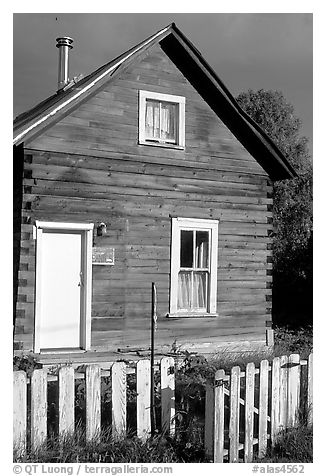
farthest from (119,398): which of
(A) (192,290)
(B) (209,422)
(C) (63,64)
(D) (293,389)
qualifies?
(C) (63,64)

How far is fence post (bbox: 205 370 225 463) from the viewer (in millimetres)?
6066

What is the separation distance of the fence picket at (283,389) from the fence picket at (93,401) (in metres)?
2.08

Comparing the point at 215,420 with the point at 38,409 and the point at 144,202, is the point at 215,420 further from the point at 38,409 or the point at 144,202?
the point at 144,202

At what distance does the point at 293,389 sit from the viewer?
6.98m

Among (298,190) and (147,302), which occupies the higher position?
(298,190)

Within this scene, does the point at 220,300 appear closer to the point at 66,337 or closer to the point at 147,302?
the point at 147,302

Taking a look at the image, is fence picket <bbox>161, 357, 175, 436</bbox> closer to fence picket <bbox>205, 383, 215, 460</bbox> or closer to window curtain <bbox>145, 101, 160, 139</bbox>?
fence picket <bbox>205, 383, 215, 460</bbox>

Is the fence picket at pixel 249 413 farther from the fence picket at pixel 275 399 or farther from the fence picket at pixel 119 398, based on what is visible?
the fence picket at pixel 119 398

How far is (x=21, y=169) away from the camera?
33.6ft

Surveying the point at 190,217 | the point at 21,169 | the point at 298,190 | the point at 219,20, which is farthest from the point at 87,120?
the point at 298,190

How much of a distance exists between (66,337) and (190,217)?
10.1 ft

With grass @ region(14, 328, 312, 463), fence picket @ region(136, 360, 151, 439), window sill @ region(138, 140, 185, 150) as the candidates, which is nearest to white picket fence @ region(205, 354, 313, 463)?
grass @ region(14, 328, 312, 463)

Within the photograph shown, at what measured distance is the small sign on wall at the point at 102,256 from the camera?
10.8 m

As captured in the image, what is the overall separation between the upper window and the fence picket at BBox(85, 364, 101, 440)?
6114 mm
